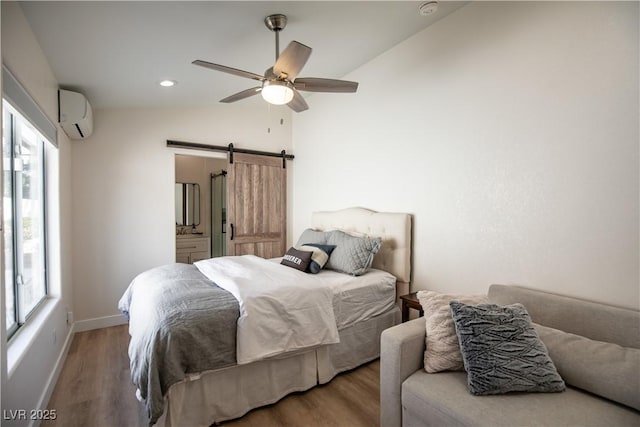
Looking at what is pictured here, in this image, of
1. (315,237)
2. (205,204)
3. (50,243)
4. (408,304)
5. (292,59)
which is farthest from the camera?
(205,204)

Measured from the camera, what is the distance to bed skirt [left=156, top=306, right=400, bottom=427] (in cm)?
190

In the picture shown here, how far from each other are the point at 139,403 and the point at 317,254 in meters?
1.76

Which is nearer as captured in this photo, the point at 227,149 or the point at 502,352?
the point at 502,352

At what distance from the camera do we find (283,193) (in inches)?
192

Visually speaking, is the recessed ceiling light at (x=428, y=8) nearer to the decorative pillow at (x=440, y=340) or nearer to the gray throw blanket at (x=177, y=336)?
the decorative pillow at (x=440, y=340)

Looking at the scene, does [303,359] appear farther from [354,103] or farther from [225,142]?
[225,142]

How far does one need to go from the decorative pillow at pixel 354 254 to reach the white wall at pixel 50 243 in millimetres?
2220

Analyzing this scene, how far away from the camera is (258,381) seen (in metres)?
2.17

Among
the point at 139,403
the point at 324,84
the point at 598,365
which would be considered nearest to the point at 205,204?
the point at 139,403

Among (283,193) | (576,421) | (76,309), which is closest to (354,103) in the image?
(283,193)

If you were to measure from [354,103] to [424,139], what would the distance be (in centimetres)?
117

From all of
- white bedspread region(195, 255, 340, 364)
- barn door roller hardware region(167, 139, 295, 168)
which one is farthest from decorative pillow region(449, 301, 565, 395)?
barn door roller hardware region(167, 139, 295, 168)

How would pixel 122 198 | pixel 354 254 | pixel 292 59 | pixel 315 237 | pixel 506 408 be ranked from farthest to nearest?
pixel 122 198, pixel 315 237, pixel 354 254, pixel 292 59, pixel 506 408

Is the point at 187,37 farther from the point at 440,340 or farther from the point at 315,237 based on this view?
the point at 440,340
